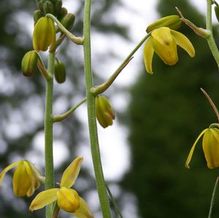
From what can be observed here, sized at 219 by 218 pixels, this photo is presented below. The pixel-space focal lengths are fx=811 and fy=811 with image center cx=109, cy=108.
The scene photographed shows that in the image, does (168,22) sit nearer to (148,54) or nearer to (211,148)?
(148,54)

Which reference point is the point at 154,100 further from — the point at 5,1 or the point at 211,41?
the point at 211,41

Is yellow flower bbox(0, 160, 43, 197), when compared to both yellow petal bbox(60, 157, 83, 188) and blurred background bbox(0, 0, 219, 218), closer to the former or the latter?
yellow petal bbox(60, 157, 83, 188)

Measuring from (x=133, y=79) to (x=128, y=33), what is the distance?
1632 millimetres

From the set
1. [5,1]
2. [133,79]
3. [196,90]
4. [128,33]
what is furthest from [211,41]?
[5,1]

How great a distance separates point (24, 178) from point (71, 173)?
10 cm

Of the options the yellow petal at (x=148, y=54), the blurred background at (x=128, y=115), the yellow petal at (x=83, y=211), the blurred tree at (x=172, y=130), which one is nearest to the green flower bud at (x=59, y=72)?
the yellow petal at (x=148, y=54)

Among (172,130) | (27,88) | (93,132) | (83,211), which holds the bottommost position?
(27,88)

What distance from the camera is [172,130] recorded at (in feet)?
22.6

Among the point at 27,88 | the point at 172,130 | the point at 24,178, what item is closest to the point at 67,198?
the point at 24,178

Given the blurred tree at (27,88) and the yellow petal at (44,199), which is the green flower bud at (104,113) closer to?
the yellow petal at (44,199)

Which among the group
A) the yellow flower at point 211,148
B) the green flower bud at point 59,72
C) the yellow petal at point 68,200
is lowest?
the yellow petal at point 68,200

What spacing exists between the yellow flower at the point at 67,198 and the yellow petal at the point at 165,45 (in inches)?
7.1

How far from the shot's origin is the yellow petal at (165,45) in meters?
1.10

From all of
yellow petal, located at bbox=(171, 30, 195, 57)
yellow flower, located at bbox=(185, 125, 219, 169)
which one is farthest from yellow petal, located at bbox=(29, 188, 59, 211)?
yellow petal, located at bbox=(171, 30, 195, 57)
